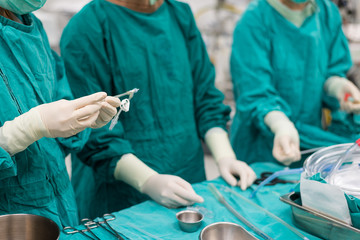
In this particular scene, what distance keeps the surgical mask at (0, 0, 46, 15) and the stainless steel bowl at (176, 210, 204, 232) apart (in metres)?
0.81

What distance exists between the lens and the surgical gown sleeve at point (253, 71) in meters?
1.82

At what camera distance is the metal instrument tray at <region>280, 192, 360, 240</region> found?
37.5 inches

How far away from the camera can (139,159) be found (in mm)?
1511

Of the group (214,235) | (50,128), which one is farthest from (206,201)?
(50,128)

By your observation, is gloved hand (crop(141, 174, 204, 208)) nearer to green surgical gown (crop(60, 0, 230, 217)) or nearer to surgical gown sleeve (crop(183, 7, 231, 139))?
green surgical gown (crop(60, 0, 230, 217))

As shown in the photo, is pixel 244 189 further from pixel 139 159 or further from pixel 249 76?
pixel 249 76

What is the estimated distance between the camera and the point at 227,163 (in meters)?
1.54

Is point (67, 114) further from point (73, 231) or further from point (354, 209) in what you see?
point (354, 209)

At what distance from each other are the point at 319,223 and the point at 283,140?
1.90 ft

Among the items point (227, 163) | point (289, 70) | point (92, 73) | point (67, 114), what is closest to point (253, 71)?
point (289, 70)

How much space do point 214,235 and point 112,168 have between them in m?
0.59

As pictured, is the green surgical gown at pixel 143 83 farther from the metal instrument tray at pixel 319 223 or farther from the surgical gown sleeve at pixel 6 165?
the metal instrument tray at pixel 319 223

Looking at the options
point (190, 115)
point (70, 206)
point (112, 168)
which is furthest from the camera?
point (190, 115)

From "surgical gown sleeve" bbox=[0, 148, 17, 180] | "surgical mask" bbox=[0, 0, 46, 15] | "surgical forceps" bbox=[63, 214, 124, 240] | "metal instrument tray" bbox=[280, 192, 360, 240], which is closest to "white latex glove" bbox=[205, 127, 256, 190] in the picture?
"metal instrument tray" bbox=[280, 192, 360, 240]
